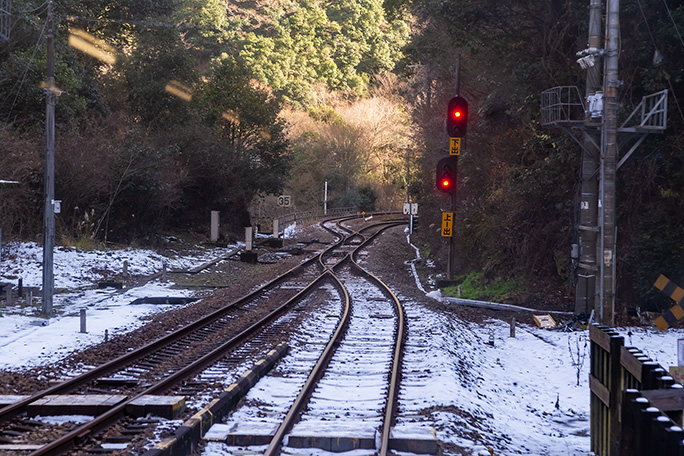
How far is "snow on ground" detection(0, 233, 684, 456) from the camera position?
7719mm

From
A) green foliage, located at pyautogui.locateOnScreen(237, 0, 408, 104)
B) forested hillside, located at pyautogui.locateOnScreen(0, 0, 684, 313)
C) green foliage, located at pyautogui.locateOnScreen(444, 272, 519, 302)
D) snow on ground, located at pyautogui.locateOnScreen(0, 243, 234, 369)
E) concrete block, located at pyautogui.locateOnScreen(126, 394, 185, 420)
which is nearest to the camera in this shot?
concrete block, located at pyautogui.locateOnScreen(126, 394, 185, 420)

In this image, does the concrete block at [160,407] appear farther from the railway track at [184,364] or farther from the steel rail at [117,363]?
the steel rail at [117,363]

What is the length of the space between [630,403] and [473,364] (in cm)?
545

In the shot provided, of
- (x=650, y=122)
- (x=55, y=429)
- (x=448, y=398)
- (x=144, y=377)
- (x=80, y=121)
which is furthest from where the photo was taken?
(x=80, y=121)

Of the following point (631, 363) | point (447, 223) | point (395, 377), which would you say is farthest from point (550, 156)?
point (631, 363)

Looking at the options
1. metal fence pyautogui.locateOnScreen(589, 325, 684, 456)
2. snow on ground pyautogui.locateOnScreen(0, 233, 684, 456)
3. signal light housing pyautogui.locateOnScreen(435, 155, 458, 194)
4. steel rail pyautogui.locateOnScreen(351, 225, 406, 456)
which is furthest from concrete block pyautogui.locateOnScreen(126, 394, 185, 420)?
signal light housing pyautogui.locateOnScreen(435, 155, 458, 194)

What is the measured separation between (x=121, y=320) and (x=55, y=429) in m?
7.13

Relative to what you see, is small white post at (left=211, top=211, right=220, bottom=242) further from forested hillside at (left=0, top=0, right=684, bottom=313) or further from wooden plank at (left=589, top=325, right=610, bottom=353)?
wooden plank at (left=589, top=325, right=610, bottom=353)

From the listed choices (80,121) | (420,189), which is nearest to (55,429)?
(80,121)

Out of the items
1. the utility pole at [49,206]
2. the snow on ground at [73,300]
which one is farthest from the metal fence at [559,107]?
the utility pole at [49,206]

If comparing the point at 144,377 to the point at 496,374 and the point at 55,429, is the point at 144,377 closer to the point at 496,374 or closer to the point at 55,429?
the point at 55,429

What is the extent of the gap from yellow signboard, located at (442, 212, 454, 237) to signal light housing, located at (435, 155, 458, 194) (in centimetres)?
91

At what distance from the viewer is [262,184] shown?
135ft

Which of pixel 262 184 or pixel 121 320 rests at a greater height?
pixel 262 184
